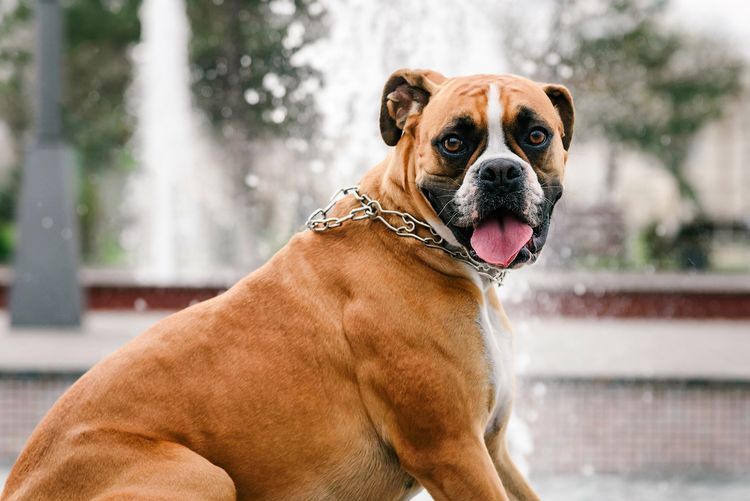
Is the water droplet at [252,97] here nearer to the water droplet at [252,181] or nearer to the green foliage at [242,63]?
the green foliage at [242,63]

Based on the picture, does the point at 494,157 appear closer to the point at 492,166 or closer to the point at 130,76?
the point at 492,166

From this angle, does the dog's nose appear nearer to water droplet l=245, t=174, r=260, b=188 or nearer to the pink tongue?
the pink tongue

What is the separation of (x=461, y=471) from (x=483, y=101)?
0.77 metres

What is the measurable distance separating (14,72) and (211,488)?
71.2ft

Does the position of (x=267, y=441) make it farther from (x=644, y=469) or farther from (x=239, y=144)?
(x=239, y=144)

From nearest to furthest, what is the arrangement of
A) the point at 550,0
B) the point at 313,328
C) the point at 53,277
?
the point at 313,328
the point at 53,277
the point at 550,0

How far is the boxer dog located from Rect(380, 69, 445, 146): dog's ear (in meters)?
0.08

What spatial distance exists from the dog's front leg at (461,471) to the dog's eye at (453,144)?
599mm

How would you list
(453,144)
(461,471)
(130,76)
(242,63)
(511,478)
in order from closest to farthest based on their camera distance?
1. (461,471)
2. (453,144)
3. (511,478)
4. (242,63)
5. (130,76)

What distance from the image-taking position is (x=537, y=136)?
2203mm

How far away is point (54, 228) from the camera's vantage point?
29.8 feet

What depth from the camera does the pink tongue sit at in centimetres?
216

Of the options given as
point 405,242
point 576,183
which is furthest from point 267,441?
point 576,183

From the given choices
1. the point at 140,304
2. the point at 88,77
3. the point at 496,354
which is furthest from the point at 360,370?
the point at 88,77
